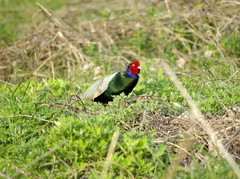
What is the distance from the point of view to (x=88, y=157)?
8.89 feet

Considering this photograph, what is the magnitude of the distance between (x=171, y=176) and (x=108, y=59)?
4.07 metres

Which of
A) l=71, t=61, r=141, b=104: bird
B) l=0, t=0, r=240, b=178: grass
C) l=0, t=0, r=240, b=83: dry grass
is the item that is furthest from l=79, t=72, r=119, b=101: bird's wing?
l=0, t=0, r=240, b=83: dry grass

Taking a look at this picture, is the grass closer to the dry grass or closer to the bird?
the dry grass

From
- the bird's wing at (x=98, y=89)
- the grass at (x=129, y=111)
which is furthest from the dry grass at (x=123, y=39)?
the bird's wing at (x=98, y=89)

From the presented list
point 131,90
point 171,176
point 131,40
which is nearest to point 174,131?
point 171,176

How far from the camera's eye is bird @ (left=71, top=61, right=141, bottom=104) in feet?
13.4

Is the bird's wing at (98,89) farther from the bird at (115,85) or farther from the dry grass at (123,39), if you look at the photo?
the dry grass at (123,39)

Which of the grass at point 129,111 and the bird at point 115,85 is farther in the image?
the bird at point 115,85

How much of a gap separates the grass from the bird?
0.17 metres

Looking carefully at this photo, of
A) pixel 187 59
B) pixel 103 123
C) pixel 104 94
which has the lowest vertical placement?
pixel 187 59

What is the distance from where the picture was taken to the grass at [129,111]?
104 inches

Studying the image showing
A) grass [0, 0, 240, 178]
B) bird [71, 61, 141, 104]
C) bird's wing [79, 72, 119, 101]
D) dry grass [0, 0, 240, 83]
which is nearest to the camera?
grass [0, 0, 240, 178]

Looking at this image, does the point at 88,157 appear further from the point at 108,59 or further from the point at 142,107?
the point at 108,59

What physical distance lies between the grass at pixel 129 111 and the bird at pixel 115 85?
0.54 feet
